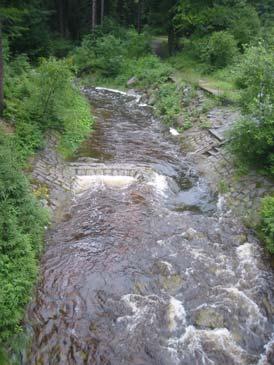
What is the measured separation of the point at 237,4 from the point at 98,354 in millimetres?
26914

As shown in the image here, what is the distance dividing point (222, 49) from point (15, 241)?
19787 mm

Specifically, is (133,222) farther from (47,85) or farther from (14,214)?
(47,85)

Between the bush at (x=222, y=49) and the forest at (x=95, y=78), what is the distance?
0.07m

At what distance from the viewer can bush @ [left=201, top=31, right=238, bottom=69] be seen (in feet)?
76.1

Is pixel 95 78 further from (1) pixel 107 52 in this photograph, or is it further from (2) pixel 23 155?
(2) pixel 23 155

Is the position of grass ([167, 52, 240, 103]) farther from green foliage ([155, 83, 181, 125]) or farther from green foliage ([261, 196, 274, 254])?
green foliage ([261, 196, 274, 254])

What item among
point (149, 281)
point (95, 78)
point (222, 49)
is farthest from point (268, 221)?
point (95, 78)

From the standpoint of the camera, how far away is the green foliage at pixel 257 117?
11732mm

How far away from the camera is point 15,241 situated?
8.12 m

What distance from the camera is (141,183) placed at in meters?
12.9

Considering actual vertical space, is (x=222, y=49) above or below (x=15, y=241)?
above

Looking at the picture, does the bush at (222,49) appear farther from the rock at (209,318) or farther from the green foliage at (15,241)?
the rock at (209,318)

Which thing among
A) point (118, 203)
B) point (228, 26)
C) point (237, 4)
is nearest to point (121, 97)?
point (228, 26)

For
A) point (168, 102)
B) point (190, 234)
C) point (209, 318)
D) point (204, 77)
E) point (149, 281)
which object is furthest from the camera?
point (204, 77)
